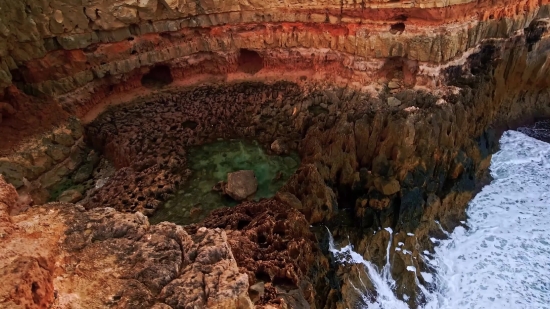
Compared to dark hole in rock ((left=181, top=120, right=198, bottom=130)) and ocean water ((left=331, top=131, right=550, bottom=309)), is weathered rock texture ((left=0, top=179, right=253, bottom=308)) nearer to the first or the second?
ocean water ((left=331, top=131, right=550, bottom=309))

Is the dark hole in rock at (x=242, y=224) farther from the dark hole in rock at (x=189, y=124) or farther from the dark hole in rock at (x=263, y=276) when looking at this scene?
the dark hole in rock at (x=189, y=124)

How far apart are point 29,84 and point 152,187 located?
20.9 ft

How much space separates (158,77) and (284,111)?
635 centimetres

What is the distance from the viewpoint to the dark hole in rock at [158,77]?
61.7 ft

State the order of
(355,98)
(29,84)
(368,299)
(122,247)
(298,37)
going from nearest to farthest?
(122,247) → (368,299) → (29,84) → (355,98) → (298,37)

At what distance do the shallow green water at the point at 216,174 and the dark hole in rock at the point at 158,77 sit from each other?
14.7 feet

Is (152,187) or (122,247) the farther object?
(152,187)

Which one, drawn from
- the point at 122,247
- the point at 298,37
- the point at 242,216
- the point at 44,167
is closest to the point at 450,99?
the point at 298,37

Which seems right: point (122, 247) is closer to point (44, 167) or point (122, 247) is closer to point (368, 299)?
point (368, 299)

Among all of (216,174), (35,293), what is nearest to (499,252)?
(216,174)

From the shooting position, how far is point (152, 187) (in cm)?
1391

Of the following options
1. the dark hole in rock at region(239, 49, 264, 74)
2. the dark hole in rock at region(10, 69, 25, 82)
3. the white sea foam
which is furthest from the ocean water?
the dark hole in rock at region(10, 69, 25, 82)

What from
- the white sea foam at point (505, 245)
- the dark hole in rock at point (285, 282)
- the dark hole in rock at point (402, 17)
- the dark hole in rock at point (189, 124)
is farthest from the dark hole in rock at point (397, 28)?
the dark hole in rock at point (285, 282)

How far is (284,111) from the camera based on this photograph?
57.5ft
